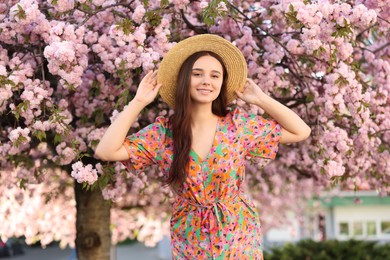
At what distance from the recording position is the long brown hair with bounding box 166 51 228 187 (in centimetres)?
365

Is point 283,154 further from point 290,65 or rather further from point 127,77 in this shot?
point 127,77

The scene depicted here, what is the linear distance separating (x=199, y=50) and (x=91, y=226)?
331 centimetres

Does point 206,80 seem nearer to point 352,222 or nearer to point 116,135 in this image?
point 116,135

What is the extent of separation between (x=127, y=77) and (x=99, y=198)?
7.27ft

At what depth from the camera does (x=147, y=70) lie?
4617mm

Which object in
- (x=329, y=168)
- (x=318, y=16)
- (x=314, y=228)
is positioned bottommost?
(x=314, y=228)

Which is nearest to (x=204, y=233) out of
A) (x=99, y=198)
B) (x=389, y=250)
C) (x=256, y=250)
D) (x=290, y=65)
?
(x=256, y=250)

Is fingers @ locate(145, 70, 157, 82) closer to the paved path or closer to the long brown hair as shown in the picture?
the long brown hair

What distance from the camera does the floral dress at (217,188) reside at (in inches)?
145

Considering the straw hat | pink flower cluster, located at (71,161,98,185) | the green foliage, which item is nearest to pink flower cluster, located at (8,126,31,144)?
pink flower cluster, located at (71,161,98,185)

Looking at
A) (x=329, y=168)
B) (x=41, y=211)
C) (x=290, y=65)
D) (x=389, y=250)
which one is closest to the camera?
(x=329, y=168)

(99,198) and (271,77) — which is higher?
(271,77)

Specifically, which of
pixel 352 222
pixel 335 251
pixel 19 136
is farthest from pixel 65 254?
pixel 19 136

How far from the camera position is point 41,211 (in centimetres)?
1289
